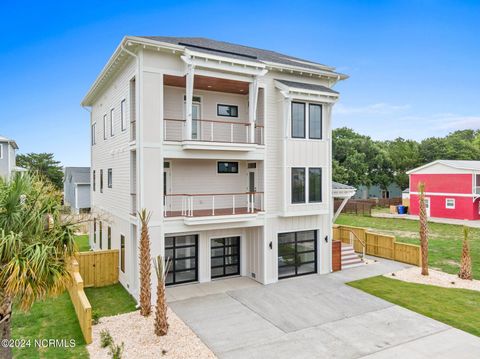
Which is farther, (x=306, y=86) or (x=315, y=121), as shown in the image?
(x=315, y=121)

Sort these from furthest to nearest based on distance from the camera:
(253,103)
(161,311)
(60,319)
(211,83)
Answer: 1. (211,83)
2. (253,103)
3. (60,319)
4. (161,311)

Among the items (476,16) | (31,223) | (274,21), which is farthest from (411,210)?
(31,223)

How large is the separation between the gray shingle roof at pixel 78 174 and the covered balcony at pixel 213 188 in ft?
88.7

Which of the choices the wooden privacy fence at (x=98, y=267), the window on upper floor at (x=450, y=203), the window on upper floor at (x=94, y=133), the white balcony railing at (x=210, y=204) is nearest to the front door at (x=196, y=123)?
the white balcony railing at (x=210, y=204)

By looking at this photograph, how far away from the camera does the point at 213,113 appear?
591 inches

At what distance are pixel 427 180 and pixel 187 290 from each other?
34.8 meters

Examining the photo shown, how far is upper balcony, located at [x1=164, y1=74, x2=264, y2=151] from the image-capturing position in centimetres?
1313

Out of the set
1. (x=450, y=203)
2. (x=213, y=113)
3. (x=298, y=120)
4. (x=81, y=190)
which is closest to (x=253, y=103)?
(x=213, y=113)

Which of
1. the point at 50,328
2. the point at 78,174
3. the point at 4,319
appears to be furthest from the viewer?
the point at 78,174

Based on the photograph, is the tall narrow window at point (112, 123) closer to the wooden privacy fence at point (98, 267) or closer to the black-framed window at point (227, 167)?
the black-framed window at point (227, 167)

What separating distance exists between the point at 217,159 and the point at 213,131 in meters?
1.34

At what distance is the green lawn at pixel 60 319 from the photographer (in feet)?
27.9

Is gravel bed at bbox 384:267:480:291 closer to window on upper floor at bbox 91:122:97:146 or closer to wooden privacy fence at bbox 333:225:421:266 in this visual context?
wooden privacy fence at bbox 333:225:421:266

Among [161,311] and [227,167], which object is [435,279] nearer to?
[227,167]
